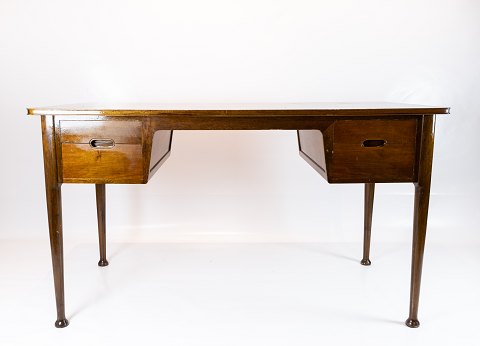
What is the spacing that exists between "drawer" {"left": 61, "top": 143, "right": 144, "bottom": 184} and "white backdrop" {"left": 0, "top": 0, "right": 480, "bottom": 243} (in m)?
1.12

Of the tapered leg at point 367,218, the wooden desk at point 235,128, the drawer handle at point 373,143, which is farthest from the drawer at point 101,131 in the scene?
the tapered leg at point 367,218

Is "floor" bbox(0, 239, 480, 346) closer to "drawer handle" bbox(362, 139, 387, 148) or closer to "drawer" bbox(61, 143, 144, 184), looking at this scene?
"drawer" bbox(61, 143, 144, 184)

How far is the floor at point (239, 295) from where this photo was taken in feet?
5.89

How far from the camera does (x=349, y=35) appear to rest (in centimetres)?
279

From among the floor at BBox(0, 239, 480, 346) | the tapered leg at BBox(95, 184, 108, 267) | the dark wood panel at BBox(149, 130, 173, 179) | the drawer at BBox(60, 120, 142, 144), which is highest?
the drawer at BBox(60, 120, 142, 144)

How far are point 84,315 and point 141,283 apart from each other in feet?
1.17

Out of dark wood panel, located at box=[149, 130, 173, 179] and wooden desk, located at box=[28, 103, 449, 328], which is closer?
wooden desk, located at box=[28, 103, 449, 328]

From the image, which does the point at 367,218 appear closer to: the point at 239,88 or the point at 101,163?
the point at 239,88

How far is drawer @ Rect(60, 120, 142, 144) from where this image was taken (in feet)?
5.65

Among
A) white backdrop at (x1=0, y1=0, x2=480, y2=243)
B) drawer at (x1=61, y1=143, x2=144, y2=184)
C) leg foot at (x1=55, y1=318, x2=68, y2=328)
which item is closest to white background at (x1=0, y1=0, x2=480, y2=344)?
white backdrop at (x1=0, y1=0, x2=480, y2=243)

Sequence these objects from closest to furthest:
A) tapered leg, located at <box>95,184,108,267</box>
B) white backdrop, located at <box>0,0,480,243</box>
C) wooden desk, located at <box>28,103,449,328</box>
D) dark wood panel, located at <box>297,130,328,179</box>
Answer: wooden desk, located at <box>28,103,449,328</box> < dark wood panel, located at <box>297,130,328,179</box> < tapered leg, located at <box>95,184,108,267</box> < white backdrop, located at <box>0,0,480,243</box>

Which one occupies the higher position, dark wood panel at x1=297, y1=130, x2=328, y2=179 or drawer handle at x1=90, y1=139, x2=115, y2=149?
drawer handle at x1=90, y1=139, x2=115, y2=149

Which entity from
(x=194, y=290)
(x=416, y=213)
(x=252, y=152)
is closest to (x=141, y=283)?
(x=194, y=290)

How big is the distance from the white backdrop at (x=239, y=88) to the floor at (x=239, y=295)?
8.3 inches
